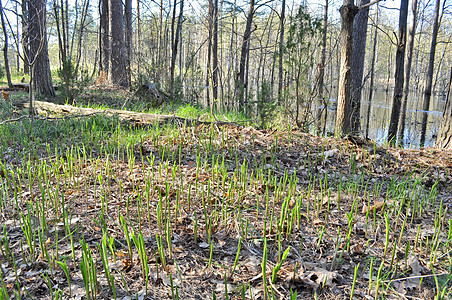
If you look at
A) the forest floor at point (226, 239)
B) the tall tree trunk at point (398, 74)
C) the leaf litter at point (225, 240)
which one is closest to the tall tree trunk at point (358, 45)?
the tall tree trunk at point (398, 74)

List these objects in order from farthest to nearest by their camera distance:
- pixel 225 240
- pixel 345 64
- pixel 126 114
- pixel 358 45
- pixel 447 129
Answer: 1. pixel 358 45
2. pixel 126 114
3. pixel 345 64
4. pixel 447 129
5. pixel 225 240

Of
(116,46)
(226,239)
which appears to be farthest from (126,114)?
(116,46)

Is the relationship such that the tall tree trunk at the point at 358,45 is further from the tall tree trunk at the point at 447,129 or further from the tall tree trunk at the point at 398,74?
the tall tree trunk at the point at 447,129

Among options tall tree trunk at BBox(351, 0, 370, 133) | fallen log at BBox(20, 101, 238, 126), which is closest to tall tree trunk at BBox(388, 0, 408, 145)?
tall tree trunk at BBox(351, 0, 370, 133)

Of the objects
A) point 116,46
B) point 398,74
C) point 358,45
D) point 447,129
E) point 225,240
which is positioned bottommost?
point 225,240

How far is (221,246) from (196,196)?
26.3 inches

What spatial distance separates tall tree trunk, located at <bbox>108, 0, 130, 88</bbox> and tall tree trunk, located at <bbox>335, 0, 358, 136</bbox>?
27.9 feet

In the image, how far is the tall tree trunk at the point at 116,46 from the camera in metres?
10.9

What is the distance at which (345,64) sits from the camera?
15.4ft

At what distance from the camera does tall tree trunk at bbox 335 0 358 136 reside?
4482 millimetres

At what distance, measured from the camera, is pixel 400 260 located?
198cm

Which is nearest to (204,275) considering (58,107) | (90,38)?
(58,107)

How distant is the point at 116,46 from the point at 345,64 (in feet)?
29.5

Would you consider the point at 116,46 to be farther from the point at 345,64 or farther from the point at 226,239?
the point at 226,239
